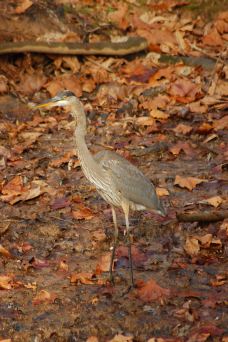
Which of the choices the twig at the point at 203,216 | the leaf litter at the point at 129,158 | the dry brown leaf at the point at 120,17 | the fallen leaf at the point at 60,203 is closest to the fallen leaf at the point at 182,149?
the leaf litter at the point at 129,158

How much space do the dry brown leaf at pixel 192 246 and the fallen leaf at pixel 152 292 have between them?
0.60 meters

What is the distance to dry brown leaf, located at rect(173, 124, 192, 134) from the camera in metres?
8.84

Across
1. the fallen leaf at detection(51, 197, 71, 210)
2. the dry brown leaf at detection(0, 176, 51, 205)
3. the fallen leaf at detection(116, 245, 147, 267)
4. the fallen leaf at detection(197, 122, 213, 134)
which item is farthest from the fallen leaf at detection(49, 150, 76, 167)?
the fallen leaf at detection(116, 245, 147, 267)

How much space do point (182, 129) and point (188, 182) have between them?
52.7 inches

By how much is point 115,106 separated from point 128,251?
3.63m

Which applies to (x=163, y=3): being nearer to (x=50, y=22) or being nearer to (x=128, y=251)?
(x=50, y=22)

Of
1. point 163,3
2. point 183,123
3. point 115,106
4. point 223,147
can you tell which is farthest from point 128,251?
point 163,3

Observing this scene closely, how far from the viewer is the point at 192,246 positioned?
6.63m

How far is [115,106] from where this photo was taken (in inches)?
385

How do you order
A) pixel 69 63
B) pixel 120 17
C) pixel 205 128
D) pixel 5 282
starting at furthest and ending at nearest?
pixel 120 17 < pixel 69 63 < pixel 205 128 < pixel 5 282

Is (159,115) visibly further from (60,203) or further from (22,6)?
(22,6)

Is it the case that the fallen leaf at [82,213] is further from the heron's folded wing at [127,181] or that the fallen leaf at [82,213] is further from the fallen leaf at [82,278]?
the fallen leaf at [82,278]

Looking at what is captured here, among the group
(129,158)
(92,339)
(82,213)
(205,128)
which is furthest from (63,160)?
(92,339)

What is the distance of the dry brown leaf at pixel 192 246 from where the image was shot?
6.60m
